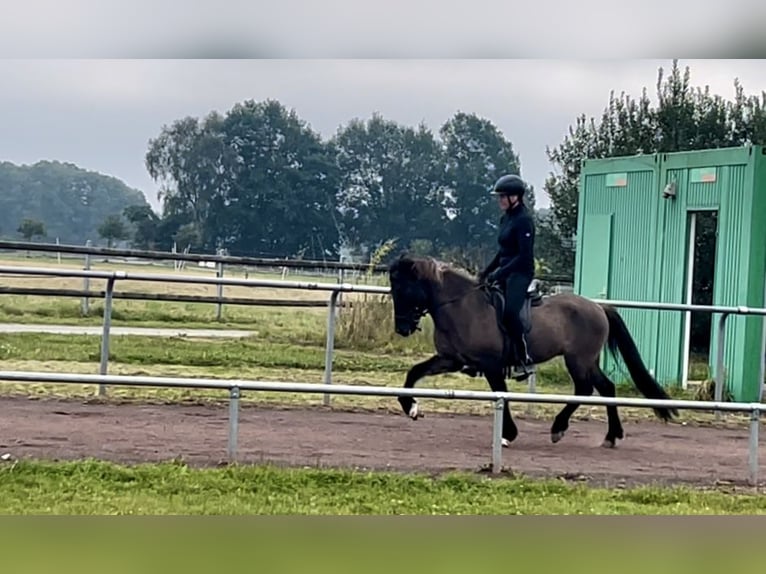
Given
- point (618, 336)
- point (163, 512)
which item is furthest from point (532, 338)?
point (163, 512)

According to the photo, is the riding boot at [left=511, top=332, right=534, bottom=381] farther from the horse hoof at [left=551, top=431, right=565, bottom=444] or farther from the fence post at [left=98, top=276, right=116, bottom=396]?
the fence post at [left=98, top=276, right=116, bottom=396]

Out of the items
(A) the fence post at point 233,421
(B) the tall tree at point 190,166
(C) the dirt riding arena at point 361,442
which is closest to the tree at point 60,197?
(B) the tall tree at point 190,166

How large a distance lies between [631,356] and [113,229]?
4.11 metres

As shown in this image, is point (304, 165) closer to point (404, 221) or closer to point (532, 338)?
point (404, 221)

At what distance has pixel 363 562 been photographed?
5520 mm

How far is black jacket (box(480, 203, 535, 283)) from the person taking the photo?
9000mm

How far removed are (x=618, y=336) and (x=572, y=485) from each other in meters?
2.66

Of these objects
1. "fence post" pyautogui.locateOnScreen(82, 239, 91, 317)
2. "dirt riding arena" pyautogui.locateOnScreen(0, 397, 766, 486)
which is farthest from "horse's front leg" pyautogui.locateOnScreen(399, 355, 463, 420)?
"fence post" pyautogui.locateOnScreen(82, 239, 91, 317)

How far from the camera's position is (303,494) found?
6.89 metres

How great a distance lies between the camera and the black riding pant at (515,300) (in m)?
9.22

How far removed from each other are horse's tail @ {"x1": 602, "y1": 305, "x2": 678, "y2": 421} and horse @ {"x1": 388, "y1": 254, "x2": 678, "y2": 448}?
0.32ft

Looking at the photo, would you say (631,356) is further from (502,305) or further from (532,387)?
(502,305)

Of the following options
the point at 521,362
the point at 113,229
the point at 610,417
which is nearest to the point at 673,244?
the point at 610,417

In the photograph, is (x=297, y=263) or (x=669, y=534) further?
(x=297, y=263)
